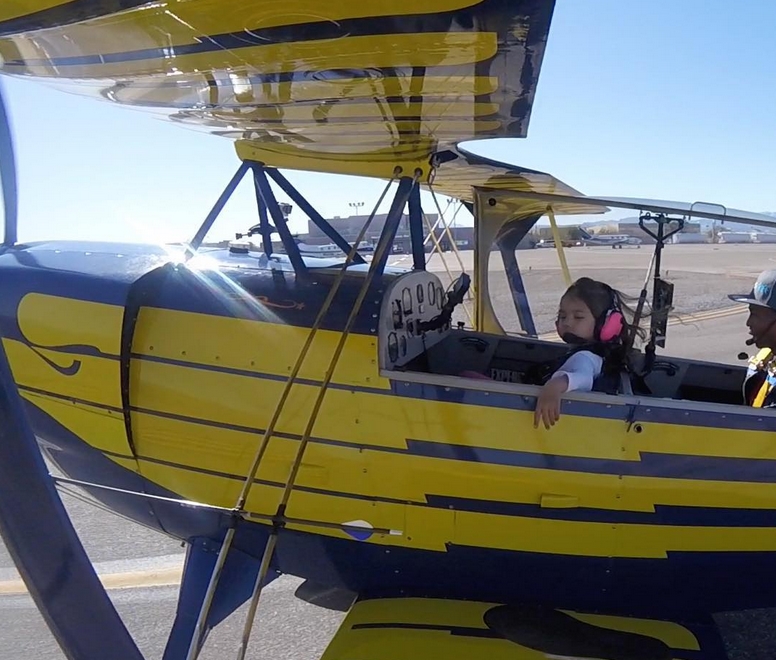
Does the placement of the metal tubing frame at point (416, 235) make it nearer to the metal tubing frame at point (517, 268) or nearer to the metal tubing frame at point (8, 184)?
the metal tubing frame at point (517, 268)

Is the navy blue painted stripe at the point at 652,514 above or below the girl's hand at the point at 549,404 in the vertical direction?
below

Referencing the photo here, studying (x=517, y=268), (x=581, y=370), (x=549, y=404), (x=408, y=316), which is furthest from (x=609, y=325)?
(x=517, y=268)

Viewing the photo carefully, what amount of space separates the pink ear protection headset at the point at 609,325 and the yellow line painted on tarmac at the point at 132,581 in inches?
97.5

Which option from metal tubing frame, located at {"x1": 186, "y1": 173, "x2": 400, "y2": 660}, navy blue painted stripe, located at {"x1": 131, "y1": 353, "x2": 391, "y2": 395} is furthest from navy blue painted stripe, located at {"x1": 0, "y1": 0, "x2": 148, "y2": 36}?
navy blue painted stripe, located at {"x1": 131, "y1": 353, "x2": 391, "y2": 395}

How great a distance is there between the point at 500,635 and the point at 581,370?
105 centimetres

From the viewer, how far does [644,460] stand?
253cm

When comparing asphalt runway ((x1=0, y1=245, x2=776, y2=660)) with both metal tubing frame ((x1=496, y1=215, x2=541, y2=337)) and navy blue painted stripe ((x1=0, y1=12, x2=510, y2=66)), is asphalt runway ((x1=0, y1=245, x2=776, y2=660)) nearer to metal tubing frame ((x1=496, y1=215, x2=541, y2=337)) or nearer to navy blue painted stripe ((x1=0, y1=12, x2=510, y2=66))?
metal tubing frame ((x1=496, y1=215, x2=541, y2=337))

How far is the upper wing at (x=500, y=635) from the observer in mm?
2592

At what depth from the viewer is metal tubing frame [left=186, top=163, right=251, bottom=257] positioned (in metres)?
3.17

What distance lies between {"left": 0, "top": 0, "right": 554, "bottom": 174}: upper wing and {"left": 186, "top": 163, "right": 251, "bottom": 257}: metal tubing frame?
44 centimetres

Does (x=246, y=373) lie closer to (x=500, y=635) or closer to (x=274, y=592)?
(x=500, y=635)

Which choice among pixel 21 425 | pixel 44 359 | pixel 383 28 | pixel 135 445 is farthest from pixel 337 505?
pixel 383 28


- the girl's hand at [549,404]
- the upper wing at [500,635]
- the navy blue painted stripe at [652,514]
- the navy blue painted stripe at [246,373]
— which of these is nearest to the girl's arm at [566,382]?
the girl's hand at [549,404]

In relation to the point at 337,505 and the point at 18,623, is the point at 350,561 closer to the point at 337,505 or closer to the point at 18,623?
the point at 337,505
